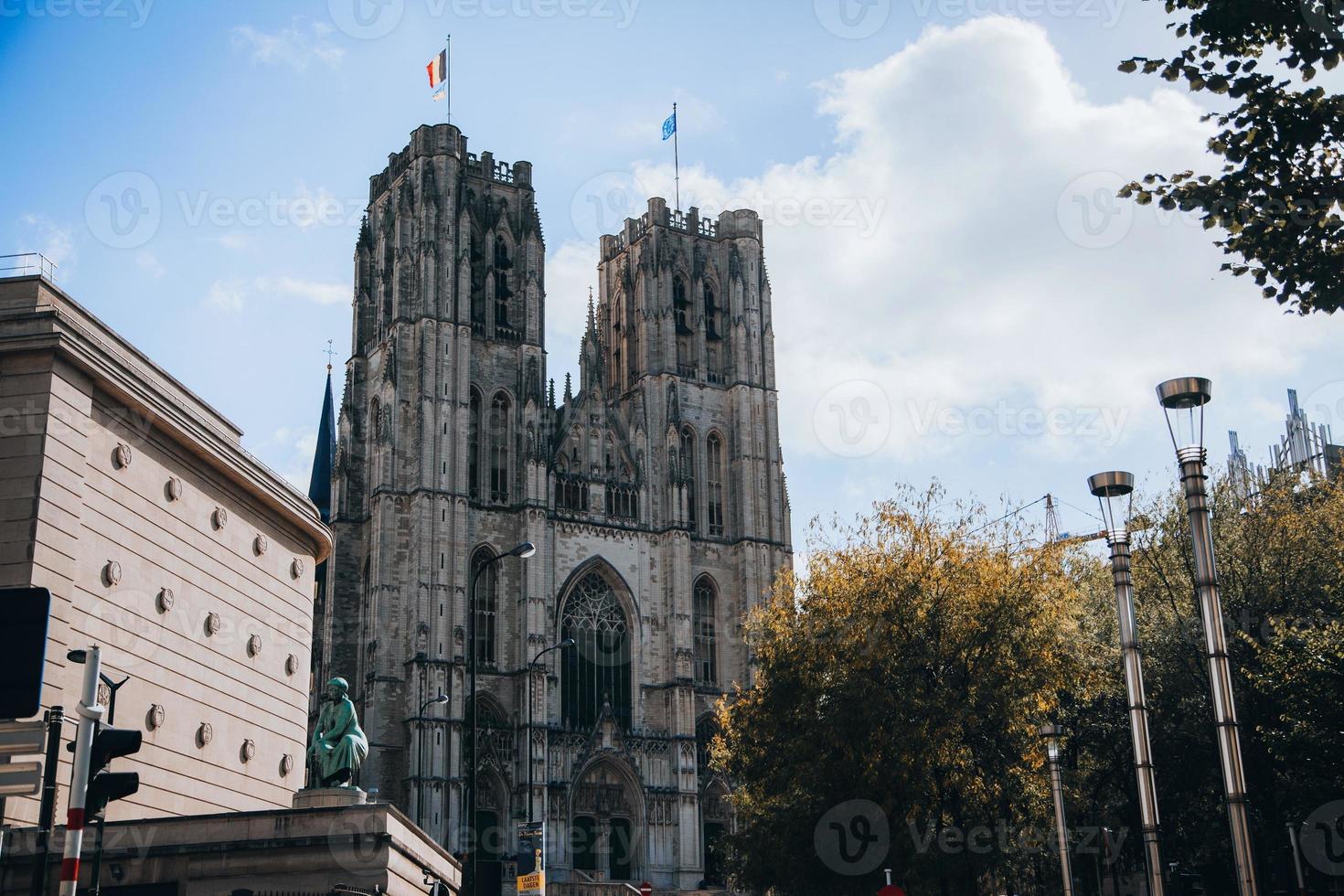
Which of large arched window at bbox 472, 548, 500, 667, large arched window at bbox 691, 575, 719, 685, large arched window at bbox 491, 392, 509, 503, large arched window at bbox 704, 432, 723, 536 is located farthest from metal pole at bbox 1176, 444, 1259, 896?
large arched window at bbox 704, 432, 723, 536

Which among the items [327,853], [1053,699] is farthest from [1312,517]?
[327,853]

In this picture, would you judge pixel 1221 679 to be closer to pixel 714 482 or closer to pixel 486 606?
pixel 486 606

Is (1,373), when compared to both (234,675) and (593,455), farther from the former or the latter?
(593,455)

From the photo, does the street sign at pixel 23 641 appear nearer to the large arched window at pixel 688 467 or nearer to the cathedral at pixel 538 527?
the cathedral at pixel 538 527

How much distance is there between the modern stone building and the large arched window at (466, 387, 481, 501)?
23.3 metres

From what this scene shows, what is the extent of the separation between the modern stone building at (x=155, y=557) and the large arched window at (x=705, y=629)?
3014 cm

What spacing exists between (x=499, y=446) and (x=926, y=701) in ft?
114

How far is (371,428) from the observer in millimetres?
62125

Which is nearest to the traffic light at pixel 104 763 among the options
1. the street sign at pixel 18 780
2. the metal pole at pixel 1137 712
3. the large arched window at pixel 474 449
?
the street sign at pixel 18 780

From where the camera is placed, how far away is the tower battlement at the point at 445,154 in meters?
64.1

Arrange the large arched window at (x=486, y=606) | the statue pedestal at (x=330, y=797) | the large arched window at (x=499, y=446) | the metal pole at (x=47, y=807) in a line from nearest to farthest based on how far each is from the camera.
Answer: the metal pole at (x=47, y=807) < the statue pedestal at (x=330, y=797) < the large arched window at (x=486, y=606) < the large arched window at (x=499, y=446)

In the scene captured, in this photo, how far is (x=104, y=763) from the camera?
11.5 meters

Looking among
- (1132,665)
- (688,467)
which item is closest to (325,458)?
(688,467)

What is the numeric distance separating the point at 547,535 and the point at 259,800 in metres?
28.3
